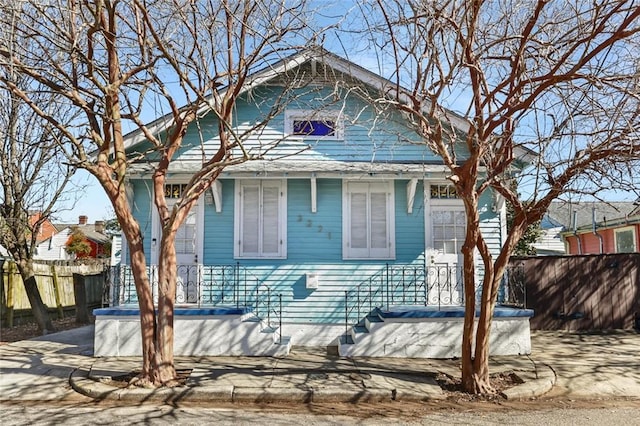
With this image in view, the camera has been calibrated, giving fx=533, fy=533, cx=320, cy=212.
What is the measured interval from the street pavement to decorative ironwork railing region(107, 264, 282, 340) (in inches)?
44.9

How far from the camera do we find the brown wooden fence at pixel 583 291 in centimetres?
1177

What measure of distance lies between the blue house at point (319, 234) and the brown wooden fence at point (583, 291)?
5.61 feet

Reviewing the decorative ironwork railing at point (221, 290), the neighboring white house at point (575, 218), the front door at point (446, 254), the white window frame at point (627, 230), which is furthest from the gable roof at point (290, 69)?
the white window frame at point (627, 230)

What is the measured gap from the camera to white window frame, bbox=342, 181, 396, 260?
36.0ft

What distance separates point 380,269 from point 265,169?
3.10 m

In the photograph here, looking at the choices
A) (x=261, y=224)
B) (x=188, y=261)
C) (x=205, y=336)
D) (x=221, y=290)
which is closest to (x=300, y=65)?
(x=261, y=224)

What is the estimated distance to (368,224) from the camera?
11086 millimetres

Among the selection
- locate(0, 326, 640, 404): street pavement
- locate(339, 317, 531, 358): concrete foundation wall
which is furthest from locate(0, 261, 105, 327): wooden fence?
locate(339, 317, 531, 358): concrete foundation wall

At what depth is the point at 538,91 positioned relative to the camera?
6504mm

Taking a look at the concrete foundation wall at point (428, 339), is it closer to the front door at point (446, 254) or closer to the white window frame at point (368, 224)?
the front door at point (446, 254)

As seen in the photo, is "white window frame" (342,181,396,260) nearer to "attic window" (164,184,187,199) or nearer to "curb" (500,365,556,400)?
"attic window" (164,184,187,199)

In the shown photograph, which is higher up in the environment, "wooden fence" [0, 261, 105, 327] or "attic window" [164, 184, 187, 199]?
"attic window" [164, 184, 187, 199]

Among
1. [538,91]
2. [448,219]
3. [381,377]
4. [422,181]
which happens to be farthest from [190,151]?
[538,91]

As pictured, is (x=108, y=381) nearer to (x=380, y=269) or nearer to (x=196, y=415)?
(x=196, y=415)
